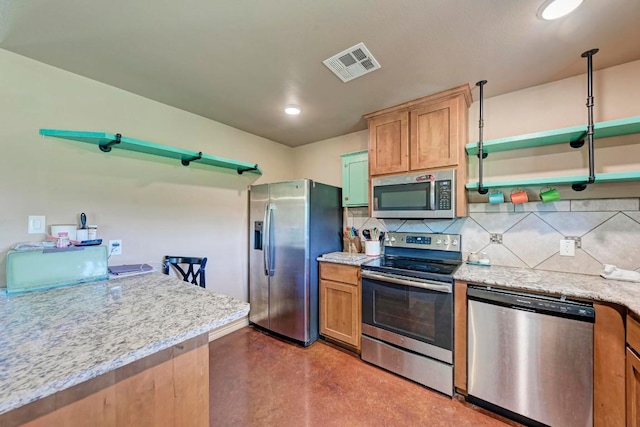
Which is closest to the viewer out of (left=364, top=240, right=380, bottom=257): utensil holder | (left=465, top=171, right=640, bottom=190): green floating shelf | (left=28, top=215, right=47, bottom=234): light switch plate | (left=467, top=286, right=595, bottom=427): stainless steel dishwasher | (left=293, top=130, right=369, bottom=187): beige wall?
(left=467, top=286, right=595, bottom=427): stainless steel dishwasher

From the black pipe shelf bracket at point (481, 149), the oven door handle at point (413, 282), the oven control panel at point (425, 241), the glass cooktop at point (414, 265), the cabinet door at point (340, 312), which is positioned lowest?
the cabinet door at point (340, 312)

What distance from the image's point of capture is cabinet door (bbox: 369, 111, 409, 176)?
2.35 m

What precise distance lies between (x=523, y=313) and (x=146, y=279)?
2.50 metres

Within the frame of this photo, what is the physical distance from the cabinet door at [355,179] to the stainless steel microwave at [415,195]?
11.1 inches

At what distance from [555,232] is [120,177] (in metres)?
3.54

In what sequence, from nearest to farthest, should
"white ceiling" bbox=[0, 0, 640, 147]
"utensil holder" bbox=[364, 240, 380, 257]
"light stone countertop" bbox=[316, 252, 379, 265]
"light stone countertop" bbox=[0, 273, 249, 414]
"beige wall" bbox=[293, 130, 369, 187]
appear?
"light stone countertop" bbox=[0, 273, 249, 414] → "white ceiling" bbox=[0, 0, 640, 147] → "light stone countertop" bbox=[316, 252, 379, 265] → "utensil holder" bbox=[364, 240, 380, 257] → "beige wall" bbox=[293, 130, 369, 187]

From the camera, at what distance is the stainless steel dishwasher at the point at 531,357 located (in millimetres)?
1428

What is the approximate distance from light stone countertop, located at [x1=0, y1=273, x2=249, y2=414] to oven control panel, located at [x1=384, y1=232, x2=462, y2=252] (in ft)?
6.33

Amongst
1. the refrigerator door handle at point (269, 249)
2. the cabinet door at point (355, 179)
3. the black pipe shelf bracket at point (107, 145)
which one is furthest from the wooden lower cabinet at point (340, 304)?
the black pipe shelf bracket at point (107, 145)

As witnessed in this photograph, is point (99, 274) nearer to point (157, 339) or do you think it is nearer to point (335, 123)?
point (157, 339)

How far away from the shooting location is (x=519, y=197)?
1.97 meters

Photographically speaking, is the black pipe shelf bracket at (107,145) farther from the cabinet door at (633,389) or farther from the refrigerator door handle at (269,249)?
the cabinet door at (633,389)

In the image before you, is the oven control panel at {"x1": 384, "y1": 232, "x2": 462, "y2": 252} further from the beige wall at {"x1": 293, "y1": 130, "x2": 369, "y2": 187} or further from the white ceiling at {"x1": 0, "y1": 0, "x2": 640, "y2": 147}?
the white ceiling at {"x1": 0, "y1": 0, "x2": 640, "y2": 147}

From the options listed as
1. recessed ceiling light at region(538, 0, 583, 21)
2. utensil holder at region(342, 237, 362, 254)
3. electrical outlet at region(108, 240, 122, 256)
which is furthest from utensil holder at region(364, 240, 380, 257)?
electrical outlet at region(108, 240, 122, 256)
